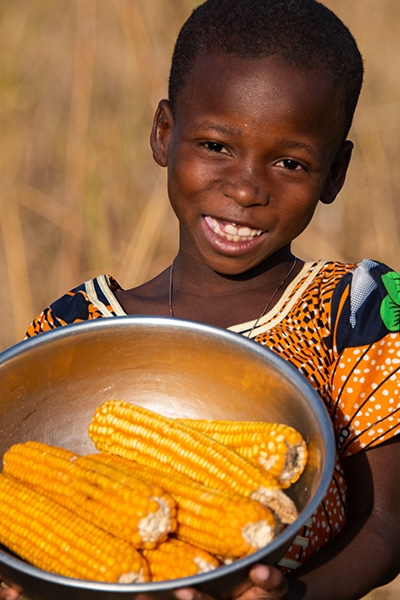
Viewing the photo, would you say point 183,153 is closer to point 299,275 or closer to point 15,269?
point 299,275

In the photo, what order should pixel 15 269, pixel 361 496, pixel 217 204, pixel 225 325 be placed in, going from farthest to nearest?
pixel 15 269 < pixel 225 325 < pixel 217 204 < pixel 361 496

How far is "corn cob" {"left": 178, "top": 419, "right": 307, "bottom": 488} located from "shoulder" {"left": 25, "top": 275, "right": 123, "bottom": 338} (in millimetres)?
782

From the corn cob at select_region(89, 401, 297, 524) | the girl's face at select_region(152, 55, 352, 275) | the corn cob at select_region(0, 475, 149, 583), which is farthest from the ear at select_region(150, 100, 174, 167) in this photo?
the corn cob at select_region(0, 475, 149, 583)

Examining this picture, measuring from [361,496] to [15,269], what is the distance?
3.28m

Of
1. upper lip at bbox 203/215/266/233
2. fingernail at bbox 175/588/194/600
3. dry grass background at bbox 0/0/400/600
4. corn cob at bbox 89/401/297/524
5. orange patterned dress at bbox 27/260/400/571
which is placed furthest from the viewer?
dry grass background at bbox 0/0/400/600

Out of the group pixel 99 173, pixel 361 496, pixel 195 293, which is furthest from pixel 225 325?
pixel 99 173

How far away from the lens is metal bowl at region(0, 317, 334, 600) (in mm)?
1710

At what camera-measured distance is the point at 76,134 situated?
4.48 m

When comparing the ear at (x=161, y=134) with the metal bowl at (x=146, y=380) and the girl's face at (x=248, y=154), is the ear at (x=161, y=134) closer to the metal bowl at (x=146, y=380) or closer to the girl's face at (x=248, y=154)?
the girl's face at (x=248, y=154)

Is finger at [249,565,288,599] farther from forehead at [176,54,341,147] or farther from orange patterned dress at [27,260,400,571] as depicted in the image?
forehead at [176,54,341,147]

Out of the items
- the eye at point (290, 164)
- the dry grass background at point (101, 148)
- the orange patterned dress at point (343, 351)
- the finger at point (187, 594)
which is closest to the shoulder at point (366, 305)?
the orange patterned dress at point (343, 351)

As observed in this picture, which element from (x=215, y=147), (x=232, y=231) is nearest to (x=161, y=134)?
(x=215, y=147)

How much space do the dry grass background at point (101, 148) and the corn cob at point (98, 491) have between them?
2.91m

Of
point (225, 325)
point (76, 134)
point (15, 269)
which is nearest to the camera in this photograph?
point (225, 325)
